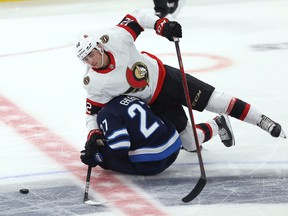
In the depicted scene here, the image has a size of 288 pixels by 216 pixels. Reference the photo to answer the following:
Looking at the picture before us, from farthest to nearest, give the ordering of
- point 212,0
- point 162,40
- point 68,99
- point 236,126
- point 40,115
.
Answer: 1. point 212,0
2. point 162,40
3. point 68,99
4. point 40,115
5. point 236,126

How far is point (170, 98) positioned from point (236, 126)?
572 millimetres

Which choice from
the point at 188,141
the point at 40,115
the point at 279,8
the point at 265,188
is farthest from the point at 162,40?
the point at 265,188

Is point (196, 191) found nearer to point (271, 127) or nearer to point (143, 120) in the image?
point (143, 120)

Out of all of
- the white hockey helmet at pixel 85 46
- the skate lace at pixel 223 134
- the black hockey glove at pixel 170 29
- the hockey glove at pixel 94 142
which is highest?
the black hockey glove at pixel 170 29

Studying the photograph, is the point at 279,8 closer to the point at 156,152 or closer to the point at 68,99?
the point at 68,99

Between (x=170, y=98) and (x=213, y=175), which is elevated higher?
(x=170, y=98)

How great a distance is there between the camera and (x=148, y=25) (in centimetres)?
327

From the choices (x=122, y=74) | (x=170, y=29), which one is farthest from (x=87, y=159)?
(x=170, y=29)

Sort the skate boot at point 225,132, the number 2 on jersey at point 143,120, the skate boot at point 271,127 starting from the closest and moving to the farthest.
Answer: the number 2 on jersey at point 143,120 < the skate boot at point 271,127 < the skate boot at point 225,132

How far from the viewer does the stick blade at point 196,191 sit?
286cm

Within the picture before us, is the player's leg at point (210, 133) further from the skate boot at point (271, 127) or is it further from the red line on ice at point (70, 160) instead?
the red line on ice at point (70, 160)

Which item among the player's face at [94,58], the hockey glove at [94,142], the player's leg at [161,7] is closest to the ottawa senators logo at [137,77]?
the player's face at [94,58]

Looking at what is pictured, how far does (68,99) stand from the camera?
171 inches

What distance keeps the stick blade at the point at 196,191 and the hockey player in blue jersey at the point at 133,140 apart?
0.72 ft
